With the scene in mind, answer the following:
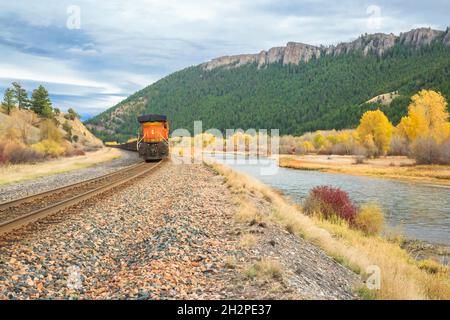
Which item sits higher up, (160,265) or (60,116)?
(60,116)

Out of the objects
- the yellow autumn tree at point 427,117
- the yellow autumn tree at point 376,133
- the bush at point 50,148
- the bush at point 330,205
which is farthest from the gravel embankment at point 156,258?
the yellow autumn tree at point 376,133

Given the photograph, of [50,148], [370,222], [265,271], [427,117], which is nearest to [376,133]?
[427,117]

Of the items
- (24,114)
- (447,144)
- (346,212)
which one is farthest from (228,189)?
(24,114)

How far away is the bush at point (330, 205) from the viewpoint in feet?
60.3

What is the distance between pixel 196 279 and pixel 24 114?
72634 millimetres

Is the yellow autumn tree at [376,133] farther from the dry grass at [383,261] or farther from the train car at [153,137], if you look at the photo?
the dry grass at [383,261]

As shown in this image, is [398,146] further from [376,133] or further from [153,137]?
[153,137]

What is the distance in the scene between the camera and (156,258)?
725 centimetres

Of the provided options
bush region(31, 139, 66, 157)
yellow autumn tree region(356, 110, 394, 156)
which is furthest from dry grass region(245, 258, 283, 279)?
yellow autumn tree region(356, 110, 394, 156)

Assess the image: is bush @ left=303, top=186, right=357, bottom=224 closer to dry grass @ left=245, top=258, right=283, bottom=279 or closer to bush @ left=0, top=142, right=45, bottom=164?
dry grass @ left=245, top=258, right=283, bottom=279

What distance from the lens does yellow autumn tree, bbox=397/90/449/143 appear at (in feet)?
190

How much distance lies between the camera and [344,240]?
1342 cm

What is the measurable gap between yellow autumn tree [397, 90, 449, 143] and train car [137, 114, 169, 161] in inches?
1584
